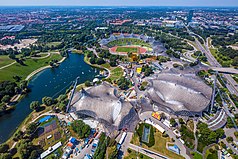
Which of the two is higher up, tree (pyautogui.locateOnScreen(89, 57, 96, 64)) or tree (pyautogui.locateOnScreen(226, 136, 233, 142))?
tree (pyautogui.locateOnScreen(89, 57, 96, 64))

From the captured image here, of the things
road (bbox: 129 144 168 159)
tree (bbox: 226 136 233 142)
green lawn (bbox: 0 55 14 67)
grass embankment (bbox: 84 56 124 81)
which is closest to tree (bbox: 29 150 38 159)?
road (bbox: 129 144 168 159)

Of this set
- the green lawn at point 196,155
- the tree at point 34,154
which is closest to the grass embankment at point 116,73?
the tree at point 34,154

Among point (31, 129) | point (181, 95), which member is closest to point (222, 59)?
point (181, 95)

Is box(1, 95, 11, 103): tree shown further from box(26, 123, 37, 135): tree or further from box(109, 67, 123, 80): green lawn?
box(109, 67, 123, 80): green lawn

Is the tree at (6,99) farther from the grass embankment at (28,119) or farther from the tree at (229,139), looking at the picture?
the tree at (229,139)

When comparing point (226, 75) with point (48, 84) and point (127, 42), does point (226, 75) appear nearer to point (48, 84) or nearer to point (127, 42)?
point (127, 42)

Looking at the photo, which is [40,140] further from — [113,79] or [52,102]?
[113,79]
